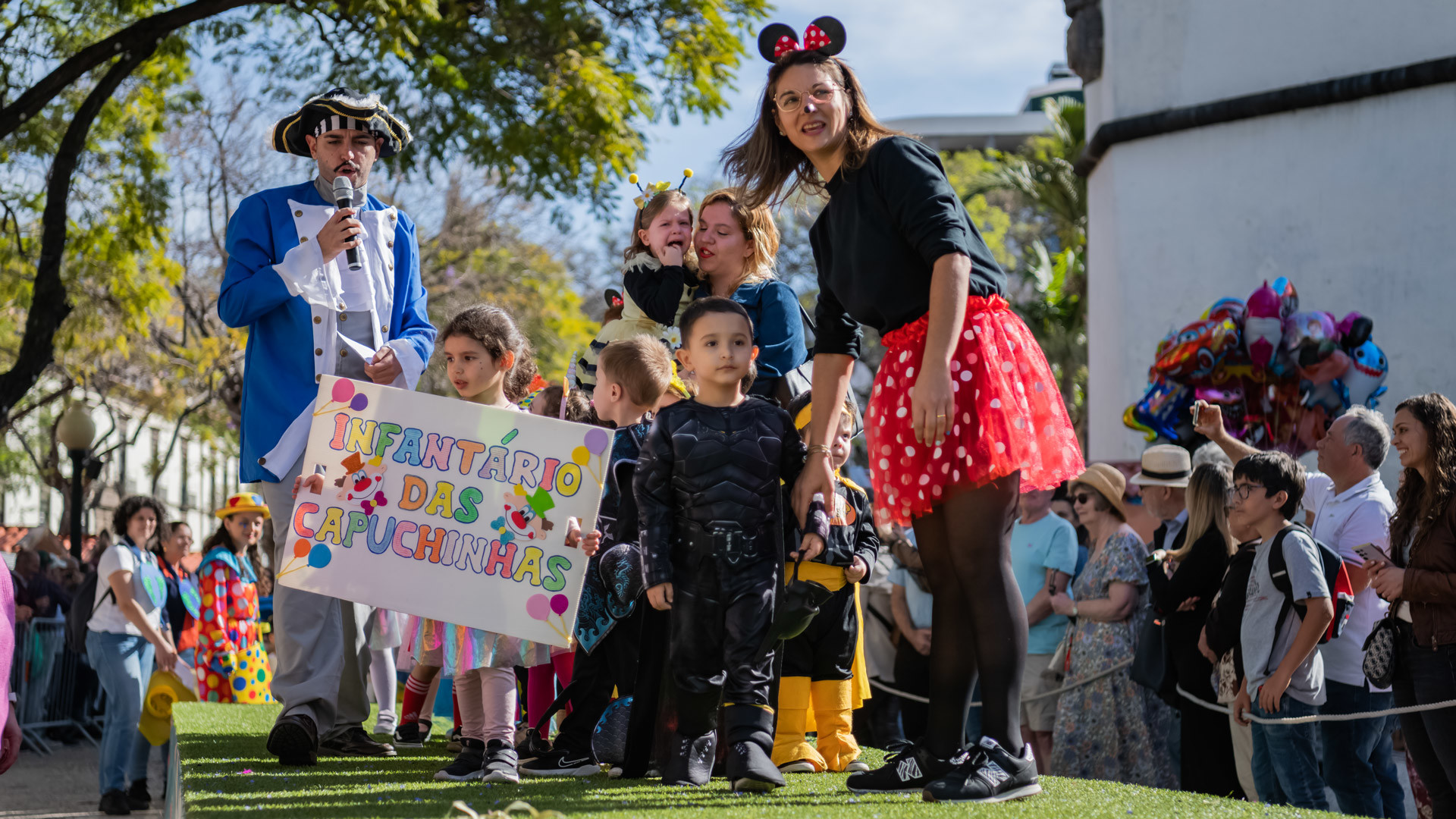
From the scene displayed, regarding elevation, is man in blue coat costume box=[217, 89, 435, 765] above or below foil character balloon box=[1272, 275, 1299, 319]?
below

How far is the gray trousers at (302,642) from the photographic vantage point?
4.07 meters

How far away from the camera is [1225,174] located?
1305cm

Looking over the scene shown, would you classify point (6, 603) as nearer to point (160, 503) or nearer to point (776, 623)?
point (776, 623)

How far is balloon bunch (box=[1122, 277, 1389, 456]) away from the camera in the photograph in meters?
9.39

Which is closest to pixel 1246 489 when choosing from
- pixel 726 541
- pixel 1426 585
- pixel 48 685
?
pixel 1426 585

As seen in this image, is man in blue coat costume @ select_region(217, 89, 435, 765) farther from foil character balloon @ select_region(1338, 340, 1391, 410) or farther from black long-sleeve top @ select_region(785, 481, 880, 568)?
foil character balloon @ select_region(1338, 340, 1391, 410)

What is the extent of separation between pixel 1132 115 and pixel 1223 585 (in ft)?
30.5

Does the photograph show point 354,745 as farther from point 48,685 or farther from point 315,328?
point 48,685

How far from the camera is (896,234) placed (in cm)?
339

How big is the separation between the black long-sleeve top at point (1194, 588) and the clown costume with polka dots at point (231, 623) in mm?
5503

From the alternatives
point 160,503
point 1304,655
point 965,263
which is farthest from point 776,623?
point 160,503

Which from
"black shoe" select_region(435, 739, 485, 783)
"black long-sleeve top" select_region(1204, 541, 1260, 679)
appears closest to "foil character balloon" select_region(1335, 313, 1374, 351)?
"black long-sleeve top" select_region(1204, 541, 1260, 679)

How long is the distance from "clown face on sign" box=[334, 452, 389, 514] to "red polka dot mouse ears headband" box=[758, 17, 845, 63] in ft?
5.40

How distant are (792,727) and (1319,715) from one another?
6.78 feet
